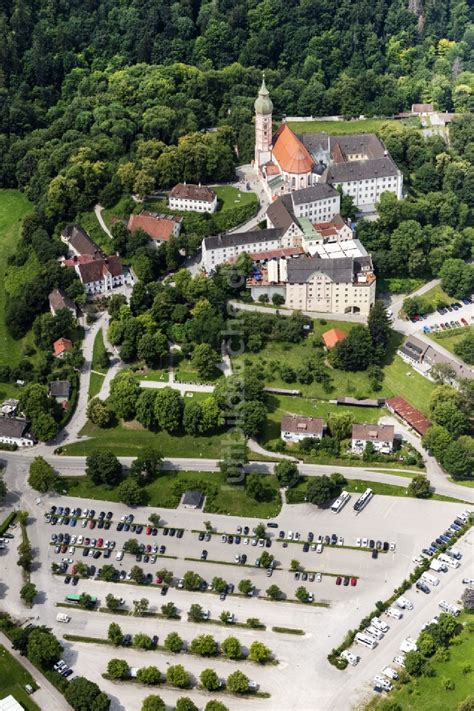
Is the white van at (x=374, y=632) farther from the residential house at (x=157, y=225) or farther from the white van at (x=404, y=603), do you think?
the residential house at (x=157, y=225)

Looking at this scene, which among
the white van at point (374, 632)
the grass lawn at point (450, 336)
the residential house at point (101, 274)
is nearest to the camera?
the white van at point (374, 632)

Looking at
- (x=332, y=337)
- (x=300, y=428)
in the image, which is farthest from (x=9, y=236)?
(x=300, y=428)

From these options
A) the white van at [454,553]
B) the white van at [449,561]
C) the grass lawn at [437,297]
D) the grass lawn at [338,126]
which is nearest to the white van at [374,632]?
the white van at [449,561]

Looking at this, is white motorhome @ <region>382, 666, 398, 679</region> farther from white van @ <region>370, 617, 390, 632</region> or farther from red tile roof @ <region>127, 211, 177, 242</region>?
red tile roof @ <region>127, 211, 177, 242</region>

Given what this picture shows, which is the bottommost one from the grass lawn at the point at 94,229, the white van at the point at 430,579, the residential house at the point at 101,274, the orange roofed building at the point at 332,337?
the white van at the point at 430,579

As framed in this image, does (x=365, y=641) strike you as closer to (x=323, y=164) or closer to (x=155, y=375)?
(x=155, y=375)
